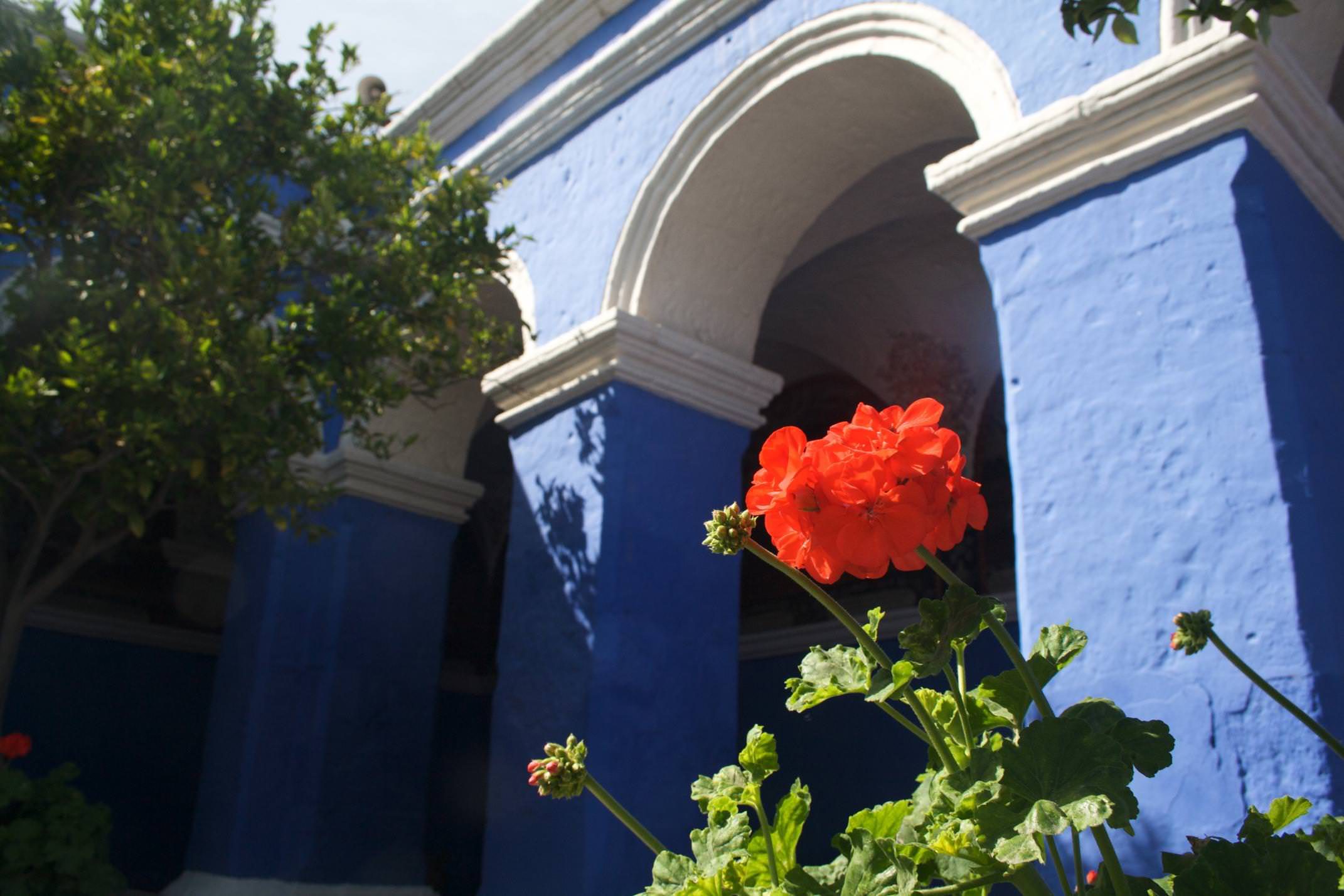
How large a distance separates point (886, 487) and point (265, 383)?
3.77 metres

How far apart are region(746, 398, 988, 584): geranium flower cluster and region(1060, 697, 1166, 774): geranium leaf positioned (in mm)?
222

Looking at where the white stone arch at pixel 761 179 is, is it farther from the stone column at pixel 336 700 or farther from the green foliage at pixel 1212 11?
the green foliage at pixel 1212 11

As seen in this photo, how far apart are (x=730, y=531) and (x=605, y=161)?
15.4 feet

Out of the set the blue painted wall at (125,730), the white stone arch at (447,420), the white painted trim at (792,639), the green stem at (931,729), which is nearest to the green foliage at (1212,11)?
the green stem at (931,729)

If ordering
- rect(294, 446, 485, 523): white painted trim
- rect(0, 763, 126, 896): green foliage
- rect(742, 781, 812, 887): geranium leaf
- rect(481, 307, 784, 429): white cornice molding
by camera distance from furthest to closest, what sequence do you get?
1. rect(294, 446, 485, 523): white painted trim
2. rect(481, 307, 784, 429): white cornice molding
3. rect(0, 763, 126, 896): green foliage
4. rect(742, 781, 812, 887): geranium leaf

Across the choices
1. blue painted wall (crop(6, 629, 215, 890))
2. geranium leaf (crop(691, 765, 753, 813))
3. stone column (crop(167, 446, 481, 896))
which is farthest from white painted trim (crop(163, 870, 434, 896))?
geranium leaf (crop(691, 765, 753, 813))

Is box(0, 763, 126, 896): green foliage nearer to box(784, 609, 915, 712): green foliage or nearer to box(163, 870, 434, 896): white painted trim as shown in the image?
box(163, 870, 434, 896): white painted trim

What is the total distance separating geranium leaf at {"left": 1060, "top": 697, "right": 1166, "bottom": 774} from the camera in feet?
3.46

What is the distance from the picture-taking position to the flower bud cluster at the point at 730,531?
1139 mm

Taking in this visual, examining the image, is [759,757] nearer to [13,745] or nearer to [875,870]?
[875,870]

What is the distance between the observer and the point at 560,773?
3.89ft

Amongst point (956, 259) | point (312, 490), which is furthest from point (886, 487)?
point (956, 259)

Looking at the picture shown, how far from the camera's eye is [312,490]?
16.1 ft

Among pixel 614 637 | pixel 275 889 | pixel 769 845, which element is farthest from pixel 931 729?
pixel 275 889
